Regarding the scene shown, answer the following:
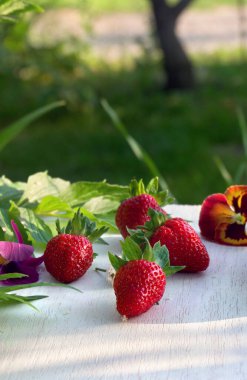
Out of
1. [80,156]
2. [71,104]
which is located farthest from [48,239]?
[71,104]

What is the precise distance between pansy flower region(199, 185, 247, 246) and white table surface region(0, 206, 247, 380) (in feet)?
0.43

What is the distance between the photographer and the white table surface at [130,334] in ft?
2.89

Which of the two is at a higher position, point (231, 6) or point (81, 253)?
point (81, 253)

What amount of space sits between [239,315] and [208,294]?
0.07m

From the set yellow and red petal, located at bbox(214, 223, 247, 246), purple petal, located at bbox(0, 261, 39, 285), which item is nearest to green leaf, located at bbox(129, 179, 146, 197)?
yellow and red petal, located at bbox(214, 223, 247, 246)

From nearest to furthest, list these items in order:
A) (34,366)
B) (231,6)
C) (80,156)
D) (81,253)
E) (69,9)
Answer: (34,366) < (81,253) < (80,156) < (69,9) < (231,6)

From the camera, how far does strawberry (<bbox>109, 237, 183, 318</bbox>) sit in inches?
39.2

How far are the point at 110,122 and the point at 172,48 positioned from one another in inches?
27.6

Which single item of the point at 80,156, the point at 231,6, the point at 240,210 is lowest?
the point at 231,6

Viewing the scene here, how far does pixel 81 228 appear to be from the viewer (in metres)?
1.16

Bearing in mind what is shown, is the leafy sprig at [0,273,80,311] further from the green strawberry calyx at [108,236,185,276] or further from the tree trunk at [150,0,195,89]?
the tree trunk at [150,0,195,89]

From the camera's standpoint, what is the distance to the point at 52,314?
101 centimetres

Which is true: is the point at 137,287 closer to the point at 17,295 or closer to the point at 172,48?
the point at 17,295

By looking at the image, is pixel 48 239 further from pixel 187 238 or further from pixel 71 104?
pixel 71 104
